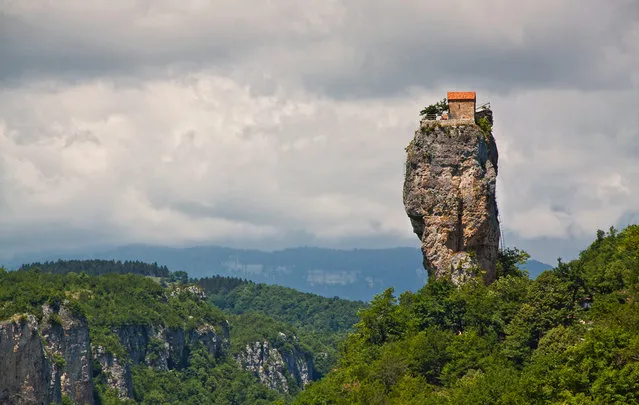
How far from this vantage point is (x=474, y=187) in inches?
4483

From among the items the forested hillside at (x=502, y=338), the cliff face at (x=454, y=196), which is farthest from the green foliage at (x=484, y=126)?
the forested hillside at (x=502, y=338)

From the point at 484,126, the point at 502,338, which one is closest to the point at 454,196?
the point at 484,126

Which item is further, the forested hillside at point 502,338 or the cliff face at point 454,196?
the cliff face at point 454,196

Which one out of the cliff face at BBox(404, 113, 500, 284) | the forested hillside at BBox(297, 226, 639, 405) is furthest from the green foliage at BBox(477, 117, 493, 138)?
the forested hillside at BBox(297, 226, 639, 405)

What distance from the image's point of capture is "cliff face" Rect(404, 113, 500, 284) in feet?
373

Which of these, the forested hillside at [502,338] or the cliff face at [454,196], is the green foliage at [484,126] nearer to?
the cliff face at [454,196]

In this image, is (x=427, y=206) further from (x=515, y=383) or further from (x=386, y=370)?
(x=515, y=383)

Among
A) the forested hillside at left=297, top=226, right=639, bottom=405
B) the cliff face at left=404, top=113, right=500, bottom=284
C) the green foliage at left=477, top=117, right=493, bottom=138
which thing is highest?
the green foliage at left=477, top=117, right=493, bottom=138

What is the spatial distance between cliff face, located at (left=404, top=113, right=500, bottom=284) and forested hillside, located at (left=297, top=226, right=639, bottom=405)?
80.1 inches

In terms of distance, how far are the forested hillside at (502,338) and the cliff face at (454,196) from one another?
2.03m

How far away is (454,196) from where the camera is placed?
11400 centimetres

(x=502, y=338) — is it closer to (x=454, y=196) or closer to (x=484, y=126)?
(x=454, y=196)

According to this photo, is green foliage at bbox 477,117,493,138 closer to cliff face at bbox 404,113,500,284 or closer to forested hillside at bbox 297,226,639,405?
cliff face at bbox 404,113,500,284

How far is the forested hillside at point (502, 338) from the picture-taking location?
8612 cm
